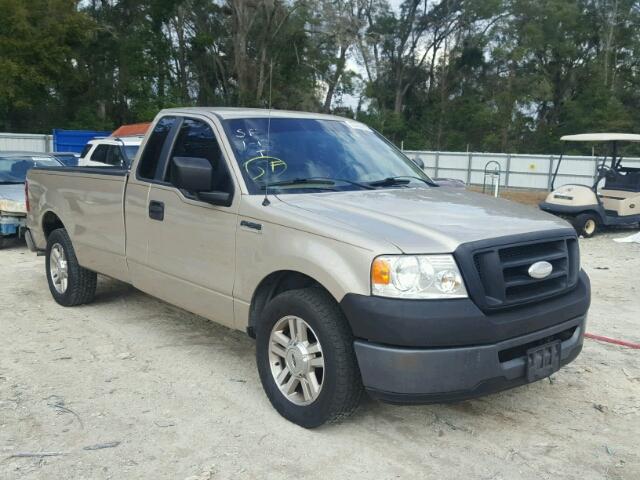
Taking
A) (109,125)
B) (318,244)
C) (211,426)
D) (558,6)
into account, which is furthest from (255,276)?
(558,6)

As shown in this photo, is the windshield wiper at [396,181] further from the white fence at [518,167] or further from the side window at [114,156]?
the white fence at [518,167]

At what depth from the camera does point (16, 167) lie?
11328mm

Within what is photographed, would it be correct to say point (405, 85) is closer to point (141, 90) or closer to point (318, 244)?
point (141, 90)

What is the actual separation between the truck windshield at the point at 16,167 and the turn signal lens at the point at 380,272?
932cm

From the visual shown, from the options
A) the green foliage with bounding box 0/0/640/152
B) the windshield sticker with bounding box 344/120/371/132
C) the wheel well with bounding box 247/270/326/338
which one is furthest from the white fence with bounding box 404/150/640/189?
the wheel well with bounding box 247/270/326/338

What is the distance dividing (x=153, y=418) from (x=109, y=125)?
38457 millimetres

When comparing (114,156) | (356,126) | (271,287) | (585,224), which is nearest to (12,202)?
(114,156)

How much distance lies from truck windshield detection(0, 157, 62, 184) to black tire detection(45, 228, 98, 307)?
202 inches

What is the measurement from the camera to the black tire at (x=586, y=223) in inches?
541

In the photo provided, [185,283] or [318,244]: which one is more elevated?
[318,244]

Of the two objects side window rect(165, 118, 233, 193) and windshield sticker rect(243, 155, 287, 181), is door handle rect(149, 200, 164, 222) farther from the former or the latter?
windshield sticker rect(243, 155, 287, 181)

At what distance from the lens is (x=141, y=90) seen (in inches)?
1657

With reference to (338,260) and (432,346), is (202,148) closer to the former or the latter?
(338,260)

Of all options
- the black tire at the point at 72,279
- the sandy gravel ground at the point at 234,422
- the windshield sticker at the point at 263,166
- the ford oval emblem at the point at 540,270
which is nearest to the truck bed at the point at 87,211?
the black tire at the point at 72,279
